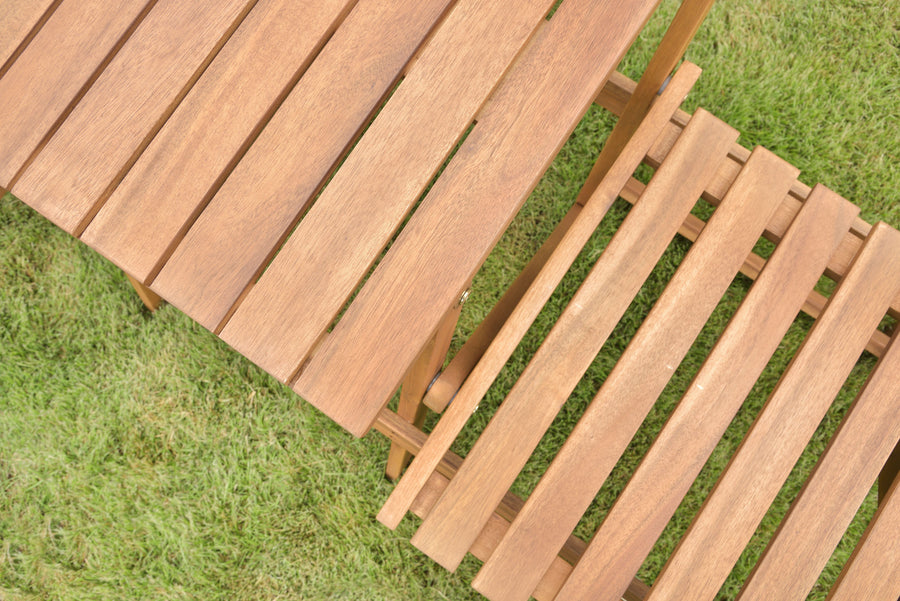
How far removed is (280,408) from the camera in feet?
6.21

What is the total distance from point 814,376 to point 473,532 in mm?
709

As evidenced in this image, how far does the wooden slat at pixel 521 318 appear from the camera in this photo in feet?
3.90

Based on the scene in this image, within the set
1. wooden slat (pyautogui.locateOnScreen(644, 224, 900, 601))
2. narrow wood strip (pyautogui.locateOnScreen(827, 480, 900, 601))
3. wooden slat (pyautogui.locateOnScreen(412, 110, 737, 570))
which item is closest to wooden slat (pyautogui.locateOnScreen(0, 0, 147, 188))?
wooden slat (pyautogui.locateOnScreen(412, 110, 737, 570))

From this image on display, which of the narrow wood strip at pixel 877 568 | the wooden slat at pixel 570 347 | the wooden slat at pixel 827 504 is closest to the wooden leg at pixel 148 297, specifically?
the wooden slat at pixel 570 347

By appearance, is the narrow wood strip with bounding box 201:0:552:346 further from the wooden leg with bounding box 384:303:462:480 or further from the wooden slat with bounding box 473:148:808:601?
the wooden slat with bounding box 473:148:808:601

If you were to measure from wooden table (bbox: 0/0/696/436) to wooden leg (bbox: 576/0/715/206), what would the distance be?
0.63 feet

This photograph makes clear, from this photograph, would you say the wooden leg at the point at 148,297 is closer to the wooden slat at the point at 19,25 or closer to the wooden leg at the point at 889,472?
the wooden slat at the point at 19,25

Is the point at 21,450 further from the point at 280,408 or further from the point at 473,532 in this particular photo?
the point at 473,532

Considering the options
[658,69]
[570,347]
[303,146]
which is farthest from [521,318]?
[658,69]

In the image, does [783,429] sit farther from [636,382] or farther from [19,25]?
[19,25]

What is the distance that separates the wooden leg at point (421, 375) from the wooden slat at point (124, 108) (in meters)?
0.64

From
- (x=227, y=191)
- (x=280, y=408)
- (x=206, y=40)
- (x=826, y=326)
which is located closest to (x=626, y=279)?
(x=826, y=326)

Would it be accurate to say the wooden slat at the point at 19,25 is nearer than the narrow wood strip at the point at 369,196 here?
No

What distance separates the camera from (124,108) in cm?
117
